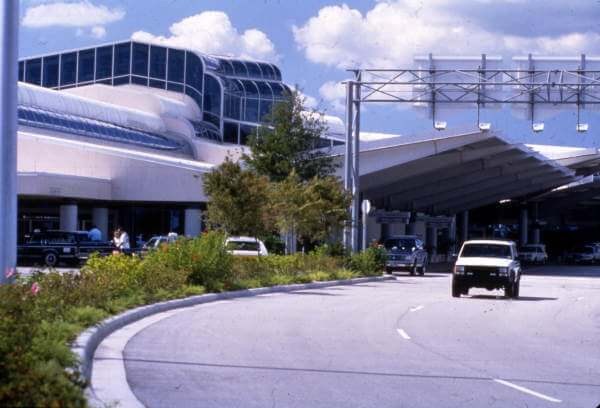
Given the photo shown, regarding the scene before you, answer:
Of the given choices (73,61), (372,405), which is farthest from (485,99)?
(73,61)

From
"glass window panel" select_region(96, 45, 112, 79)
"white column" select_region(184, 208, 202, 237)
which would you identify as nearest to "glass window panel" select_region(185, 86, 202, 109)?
"glass window panel" select_region(96, 45, 112, 79)

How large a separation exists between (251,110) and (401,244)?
36400 mm

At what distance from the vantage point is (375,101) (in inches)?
1724

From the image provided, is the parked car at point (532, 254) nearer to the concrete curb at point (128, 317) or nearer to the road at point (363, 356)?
the concrete curb at point (128, 317)

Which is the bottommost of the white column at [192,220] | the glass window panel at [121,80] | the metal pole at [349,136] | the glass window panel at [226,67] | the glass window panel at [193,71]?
the white column at [192,220]

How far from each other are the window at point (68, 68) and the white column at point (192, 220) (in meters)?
26.5

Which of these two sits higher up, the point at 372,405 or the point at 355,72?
the point at 355,72

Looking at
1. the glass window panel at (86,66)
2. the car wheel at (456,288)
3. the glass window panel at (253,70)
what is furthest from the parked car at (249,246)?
the glass window panel at (253,70)

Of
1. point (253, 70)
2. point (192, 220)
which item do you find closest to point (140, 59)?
point (253, 70)

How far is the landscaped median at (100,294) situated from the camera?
804 centimetres

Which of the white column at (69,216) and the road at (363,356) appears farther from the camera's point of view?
the white column at (69,216)

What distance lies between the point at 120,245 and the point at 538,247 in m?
46.4

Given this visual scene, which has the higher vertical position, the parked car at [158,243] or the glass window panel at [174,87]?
the glass window panel at [174,87]

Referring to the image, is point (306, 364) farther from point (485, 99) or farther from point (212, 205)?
point (485, 99)
